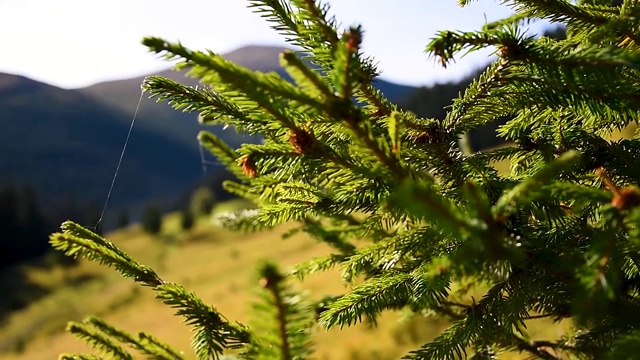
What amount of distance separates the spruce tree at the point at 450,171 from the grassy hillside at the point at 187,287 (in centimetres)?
33

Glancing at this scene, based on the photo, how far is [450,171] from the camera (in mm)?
1219

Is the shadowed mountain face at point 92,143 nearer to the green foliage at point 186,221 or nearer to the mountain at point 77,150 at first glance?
the mountain at point 77,150

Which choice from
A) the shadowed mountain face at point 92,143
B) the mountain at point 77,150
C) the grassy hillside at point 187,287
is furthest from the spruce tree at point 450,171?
the mountain at point 77,150

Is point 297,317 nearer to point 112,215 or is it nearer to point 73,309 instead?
point 73,309

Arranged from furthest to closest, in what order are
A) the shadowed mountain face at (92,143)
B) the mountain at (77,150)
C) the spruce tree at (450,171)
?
the shadowed mountain face at (92,143) < the mountain at (77,150) < the spruce tree at (450,171)

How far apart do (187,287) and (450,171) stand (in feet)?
81.5

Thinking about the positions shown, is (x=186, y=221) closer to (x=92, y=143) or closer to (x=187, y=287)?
(x=187, y=287)

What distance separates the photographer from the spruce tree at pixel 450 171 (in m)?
0.74

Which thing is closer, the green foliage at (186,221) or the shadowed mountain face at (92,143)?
the green foliage at (186,221)

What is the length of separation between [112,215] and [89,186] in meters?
16.1

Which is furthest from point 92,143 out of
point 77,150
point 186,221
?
point 186,221

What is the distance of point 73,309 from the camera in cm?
2764

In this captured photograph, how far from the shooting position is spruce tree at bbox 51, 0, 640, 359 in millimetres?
743

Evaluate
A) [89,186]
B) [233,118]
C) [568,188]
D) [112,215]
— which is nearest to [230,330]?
[233,118]
